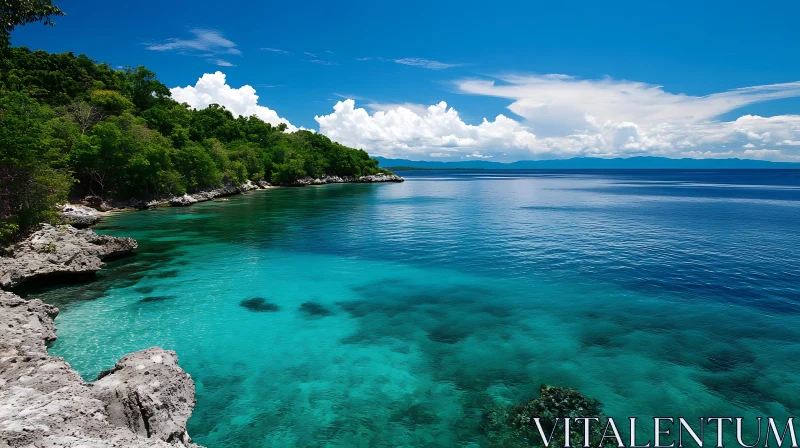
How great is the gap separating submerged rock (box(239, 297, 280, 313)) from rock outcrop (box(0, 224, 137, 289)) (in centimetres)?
1048

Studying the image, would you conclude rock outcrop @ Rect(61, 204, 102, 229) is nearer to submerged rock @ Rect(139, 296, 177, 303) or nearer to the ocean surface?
the ocean surface

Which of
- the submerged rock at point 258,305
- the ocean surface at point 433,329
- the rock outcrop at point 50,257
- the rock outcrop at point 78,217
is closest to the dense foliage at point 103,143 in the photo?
the rock outcrop at point 50,257

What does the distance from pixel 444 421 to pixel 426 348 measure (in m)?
4.60

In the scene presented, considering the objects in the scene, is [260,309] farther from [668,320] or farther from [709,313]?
[709,313]

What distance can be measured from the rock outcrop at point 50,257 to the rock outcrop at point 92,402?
1130cm

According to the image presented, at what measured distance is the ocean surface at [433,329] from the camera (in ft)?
37.4

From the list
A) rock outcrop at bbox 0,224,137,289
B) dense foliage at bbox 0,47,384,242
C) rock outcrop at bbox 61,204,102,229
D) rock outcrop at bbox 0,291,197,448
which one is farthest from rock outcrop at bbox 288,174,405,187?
rock outcrop at bbox 0,291,197,448

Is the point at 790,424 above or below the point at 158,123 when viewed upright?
below

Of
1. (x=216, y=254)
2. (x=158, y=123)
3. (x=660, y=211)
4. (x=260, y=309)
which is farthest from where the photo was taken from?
(x=158, y=123)

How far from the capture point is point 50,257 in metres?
21.6

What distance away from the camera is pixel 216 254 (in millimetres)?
30875

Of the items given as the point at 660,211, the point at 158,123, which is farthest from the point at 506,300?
the point at 158,123

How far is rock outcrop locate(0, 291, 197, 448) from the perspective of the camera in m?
6.79

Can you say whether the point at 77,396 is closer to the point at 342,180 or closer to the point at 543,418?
the point at 543,418
